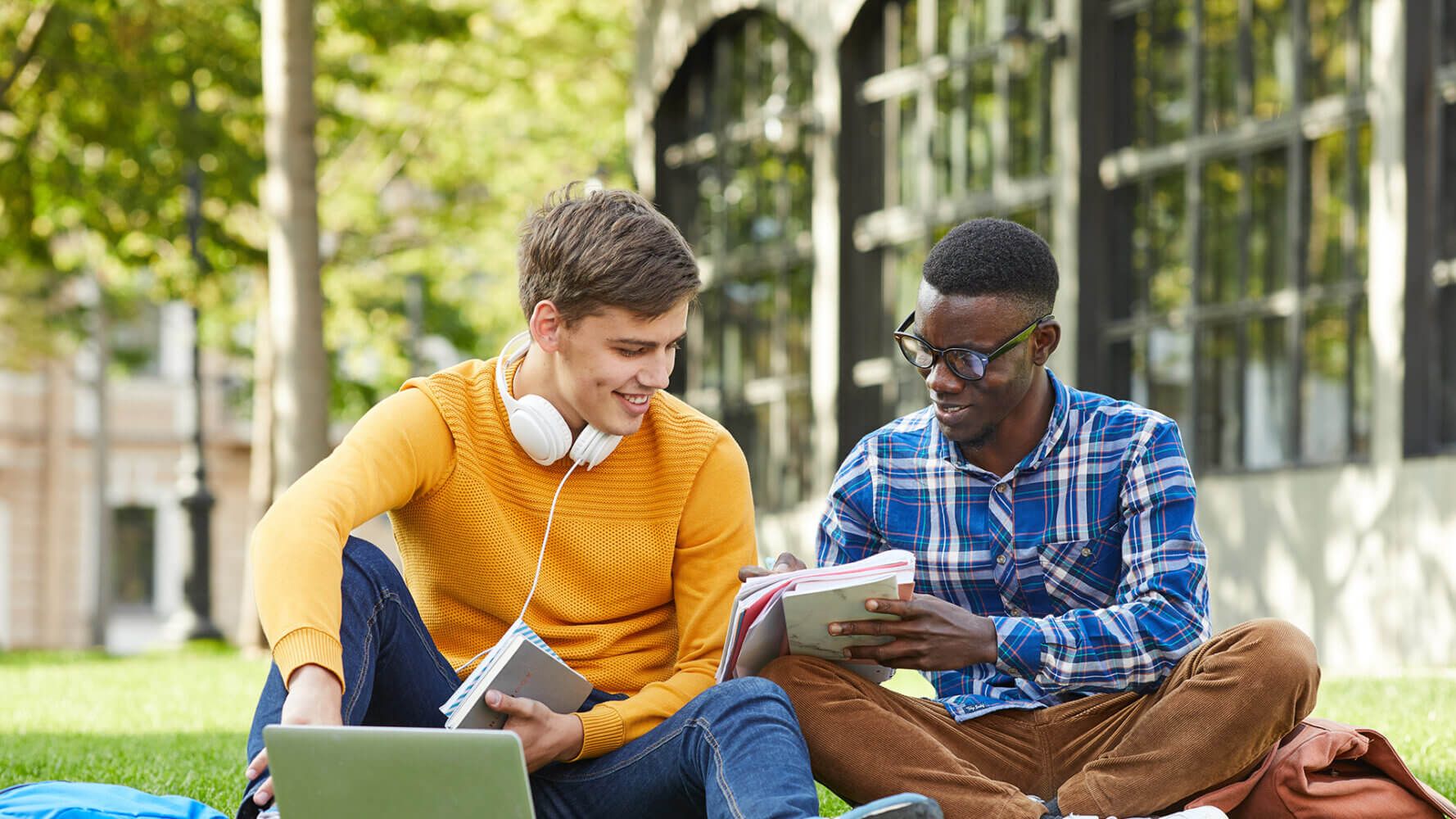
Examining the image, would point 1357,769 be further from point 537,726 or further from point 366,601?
point 366,601

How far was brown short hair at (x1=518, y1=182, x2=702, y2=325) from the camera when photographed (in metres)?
3.72

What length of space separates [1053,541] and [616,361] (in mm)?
1085

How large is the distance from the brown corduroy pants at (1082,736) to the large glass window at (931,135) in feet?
27.8

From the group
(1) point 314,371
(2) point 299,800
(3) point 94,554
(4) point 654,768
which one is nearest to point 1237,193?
(1) point 314,371

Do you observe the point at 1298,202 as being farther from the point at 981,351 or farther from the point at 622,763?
the point at 622,763

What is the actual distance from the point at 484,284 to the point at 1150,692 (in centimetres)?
1874

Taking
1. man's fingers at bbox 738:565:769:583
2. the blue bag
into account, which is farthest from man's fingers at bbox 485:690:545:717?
the blue bag

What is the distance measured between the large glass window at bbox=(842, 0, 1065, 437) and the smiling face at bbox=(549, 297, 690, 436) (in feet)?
28.3

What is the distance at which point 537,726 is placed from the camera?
3.52 m

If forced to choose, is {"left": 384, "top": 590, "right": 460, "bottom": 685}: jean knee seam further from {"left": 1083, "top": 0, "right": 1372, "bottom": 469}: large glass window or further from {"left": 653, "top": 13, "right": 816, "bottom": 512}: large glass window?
{"left": 653, "top": 13, "right": 816, "bottom": 512}: large glass window

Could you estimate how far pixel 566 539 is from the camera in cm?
390

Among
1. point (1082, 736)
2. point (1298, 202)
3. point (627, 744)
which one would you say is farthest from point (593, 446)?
point (1298, 202)

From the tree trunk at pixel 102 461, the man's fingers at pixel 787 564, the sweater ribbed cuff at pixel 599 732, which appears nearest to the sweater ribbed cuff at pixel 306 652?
the sweater ribbed cuff at pixel 599 732

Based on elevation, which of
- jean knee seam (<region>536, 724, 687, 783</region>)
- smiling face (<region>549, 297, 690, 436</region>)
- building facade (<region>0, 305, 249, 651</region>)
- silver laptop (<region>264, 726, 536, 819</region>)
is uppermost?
smiling face (<region>549, 297, 690, 436</region>)
